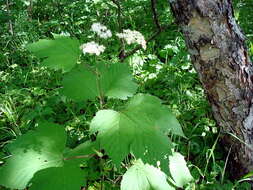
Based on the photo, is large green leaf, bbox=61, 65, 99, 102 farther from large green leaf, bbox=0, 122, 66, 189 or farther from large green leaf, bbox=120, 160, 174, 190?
large green leaf, bbox=120, 160, 174, 190

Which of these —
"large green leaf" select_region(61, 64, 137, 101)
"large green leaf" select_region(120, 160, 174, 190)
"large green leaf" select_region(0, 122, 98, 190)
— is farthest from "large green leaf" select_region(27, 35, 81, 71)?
"large green leaf" select_region(120, 160, 174, 190)

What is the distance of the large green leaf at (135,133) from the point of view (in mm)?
1050

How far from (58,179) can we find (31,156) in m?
0.17

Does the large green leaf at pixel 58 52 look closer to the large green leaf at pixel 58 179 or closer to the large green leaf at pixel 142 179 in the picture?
the large green leaf at pixel 58 179

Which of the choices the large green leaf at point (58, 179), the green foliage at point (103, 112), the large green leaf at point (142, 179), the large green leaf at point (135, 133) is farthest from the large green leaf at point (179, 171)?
the large green leaf at point (58, 179)

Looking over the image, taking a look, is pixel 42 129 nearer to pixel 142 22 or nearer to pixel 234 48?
pixel 234 48

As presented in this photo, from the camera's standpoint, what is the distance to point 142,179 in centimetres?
129

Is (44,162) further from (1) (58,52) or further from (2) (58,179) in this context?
(1) (58,52)

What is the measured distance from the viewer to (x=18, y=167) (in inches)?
47.1

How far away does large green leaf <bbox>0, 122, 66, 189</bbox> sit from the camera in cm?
118

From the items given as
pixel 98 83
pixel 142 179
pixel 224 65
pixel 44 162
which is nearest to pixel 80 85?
pixel 98 83

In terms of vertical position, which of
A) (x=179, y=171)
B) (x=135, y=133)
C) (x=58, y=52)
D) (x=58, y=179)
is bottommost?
(x=179, y=171)

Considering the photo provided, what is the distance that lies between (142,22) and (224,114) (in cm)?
257

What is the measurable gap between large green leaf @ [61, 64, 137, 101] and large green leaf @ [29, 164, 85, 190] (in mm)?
334
